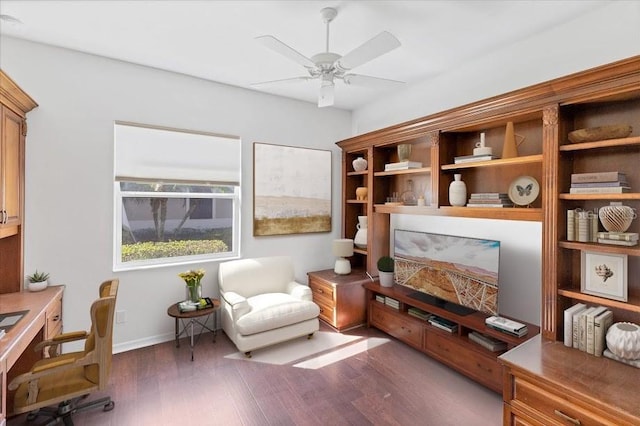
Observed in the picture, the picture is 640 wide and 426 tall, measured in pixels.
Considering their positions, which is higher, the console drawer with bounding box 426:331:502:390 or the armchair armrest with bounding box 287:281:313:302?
the armchair armrest with bounding box 287:281:313:302

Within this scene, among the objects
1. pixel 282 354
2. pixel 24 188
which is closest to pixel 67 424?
pixel 282 354

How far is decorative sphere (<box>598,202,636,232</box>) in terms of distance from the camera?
1.84 meters

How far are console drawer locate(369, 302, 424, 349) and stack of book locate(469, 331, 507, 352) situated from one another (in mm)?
486

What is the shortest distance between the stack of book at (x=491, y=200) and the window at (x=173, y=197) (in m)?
2.55

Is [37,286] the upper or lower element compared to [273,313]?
upper

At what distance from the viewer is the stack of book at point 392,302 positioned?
3.34m

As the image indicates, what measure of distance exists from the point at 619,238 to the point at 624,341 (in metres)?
0.59

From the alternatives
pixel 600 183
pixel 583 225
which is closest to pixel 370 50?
pixel 600 183

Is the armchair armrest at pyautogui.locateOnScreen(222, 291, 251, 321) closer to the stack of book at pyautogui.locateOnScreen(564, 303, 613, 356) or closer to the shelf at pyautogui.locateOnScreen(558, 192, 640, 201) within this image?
the stack of book at pyautogui.locateOnScreen(564, 303, 613, 356)

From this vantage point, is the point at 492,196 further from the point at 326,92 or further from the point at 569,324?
the point at 326,92

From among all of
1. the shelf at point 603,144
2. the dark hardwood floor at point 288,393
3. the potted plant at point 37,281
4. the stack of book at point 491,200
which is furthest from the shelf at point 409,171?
the potted plant at point 37,281

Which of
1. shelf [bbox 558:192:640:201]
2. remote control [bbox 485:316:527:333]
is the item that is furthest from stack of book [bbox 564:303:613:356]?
shelf [bbox 558:192:640:201]

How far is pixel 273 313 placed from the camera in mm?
3010

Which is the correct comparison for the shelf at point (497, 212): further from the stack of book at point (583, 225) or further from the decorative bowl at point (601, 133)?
the decorative bowl at point (601, 133)
